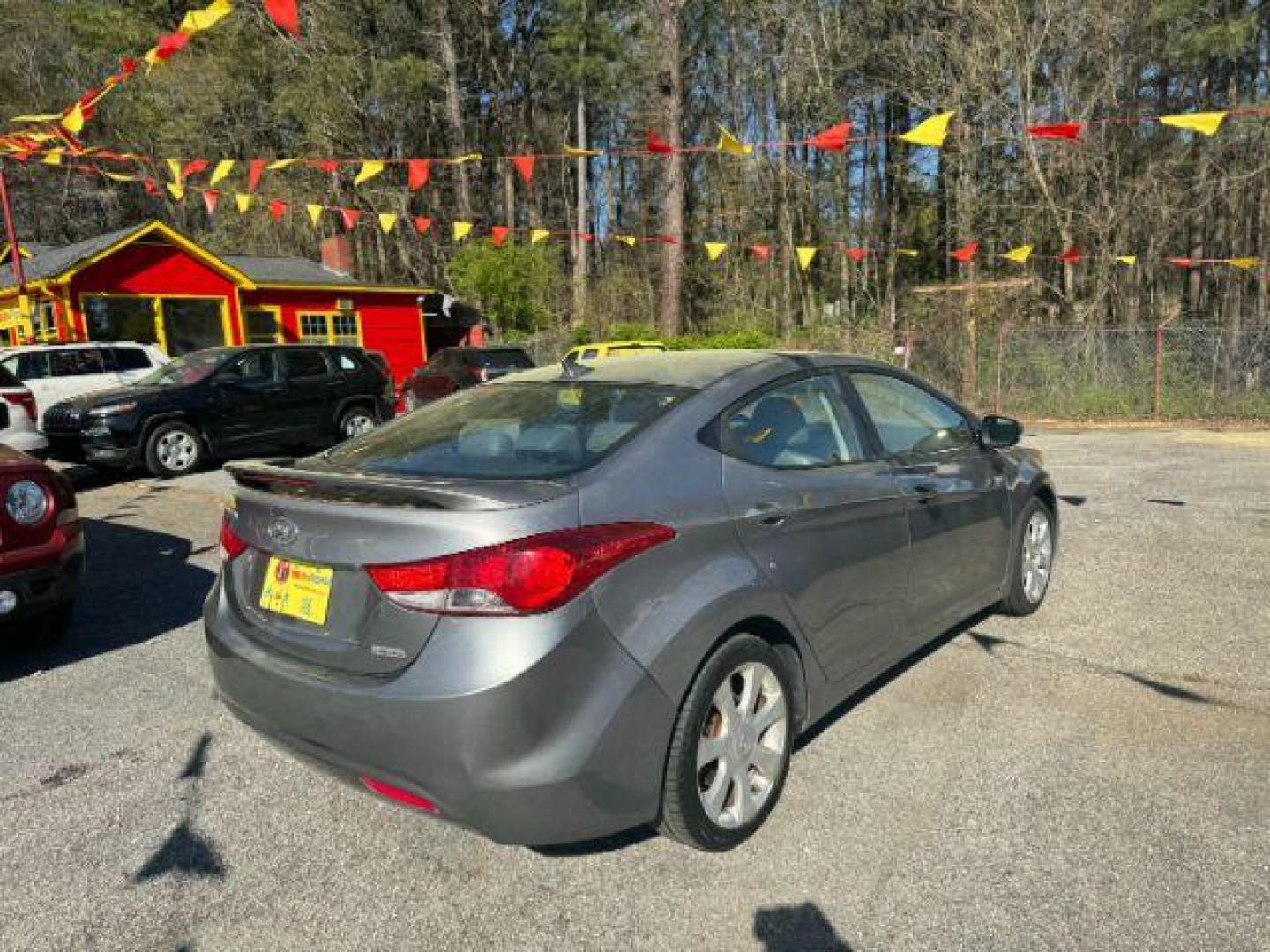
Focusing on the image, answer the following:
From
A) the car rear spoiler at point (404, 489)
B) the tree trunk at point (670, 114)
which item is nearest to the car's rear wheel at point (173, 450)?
the car rear spoiler at point (404, 489)

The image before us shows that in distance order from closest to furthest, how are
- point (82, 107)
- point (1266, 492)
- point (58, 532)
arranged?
point (58, 532)
point (1266, 492)
point (82, 107)

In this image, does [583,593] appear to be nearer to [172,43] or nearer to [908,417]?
[908,417]

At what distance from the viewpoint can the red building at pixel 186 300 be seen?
60.7 ft

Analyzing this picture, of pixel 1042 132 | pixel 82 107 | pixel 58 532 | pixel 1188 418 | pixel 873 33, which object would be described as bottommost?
pixel 1188 418

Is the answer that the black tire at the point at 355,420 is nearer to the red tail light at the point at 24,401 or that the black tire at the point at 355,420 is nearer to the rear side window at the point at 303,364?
the rear side window at the point at 303,364

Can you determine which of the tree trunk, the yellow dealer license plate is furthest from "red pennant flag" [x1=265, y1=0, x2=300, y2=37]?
the tree trunk

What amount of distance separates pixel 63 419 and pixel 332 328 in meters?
14.1

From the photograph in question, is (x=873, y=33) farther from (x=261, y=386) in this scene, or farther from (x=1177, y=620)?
(x=1177, y=620)

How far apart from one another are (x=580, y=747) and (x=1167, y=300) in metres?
25.6

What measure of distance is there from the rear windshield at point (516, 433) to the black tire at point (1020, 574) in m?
2.31

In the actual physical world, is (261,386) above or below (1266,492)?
above

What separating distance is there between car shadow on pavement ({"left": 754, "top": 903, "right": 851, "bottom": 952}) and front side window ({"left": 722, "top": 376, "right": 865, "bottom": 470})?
1.31 metres

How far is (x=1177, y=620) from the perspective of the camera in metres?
4.40

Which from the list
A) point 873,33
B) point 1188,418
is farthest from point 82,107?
point 873,33
